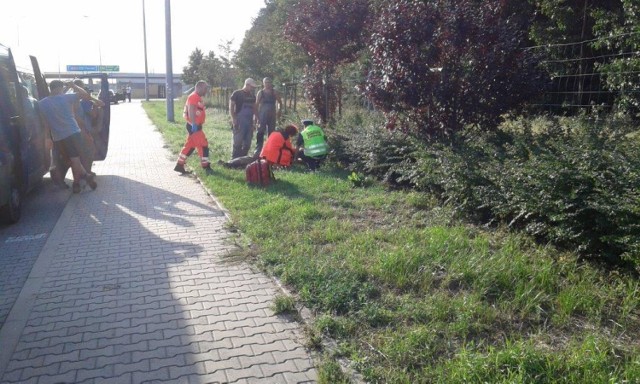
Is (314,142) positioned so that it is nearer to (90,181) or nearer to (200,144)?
(200,144)

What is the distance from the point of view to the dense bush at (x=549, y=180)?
469 cm

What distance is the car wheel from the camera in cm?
769

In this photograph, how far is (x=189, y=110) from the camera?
1102cm

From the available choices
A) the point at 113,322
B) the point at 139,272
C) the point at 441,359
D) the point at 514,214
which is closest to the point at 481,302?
the point at 441,359

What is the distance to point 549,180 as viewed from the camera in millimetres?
5305

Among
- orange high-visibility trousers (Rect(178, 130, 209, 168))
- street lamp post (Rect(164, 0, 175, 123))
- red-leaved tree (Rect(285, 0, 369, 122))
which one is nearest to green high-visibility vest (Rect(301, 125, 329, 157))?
orange high-visibility trousers (Rect(178, 130, 209, 168))

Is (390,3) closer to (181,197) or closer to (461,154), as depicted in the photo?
(461,154)

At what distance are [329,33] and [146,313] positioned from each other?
847cm

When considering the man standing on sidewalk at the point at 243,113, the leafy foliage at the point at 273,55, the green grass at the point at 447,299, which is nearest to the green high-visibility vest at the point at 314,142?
the man standing on sidewalk at the point at 243,113

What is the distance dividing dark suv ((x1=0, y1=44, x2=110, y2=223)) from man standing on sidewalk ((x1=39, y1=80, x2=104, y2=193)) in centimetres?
20

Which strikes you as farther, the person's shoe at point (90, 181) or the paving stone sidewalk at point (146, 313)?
the person's shoe at point (90, 181)

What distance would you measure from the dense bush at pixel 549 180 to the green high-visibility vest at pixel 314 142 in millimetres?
2798

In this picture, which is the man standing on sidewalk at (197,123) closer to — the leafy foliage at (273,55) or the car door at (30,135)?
the car door at (30,135)

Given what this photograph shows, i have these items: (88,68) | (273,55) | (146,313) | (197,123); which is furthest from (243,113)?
(88,68)
